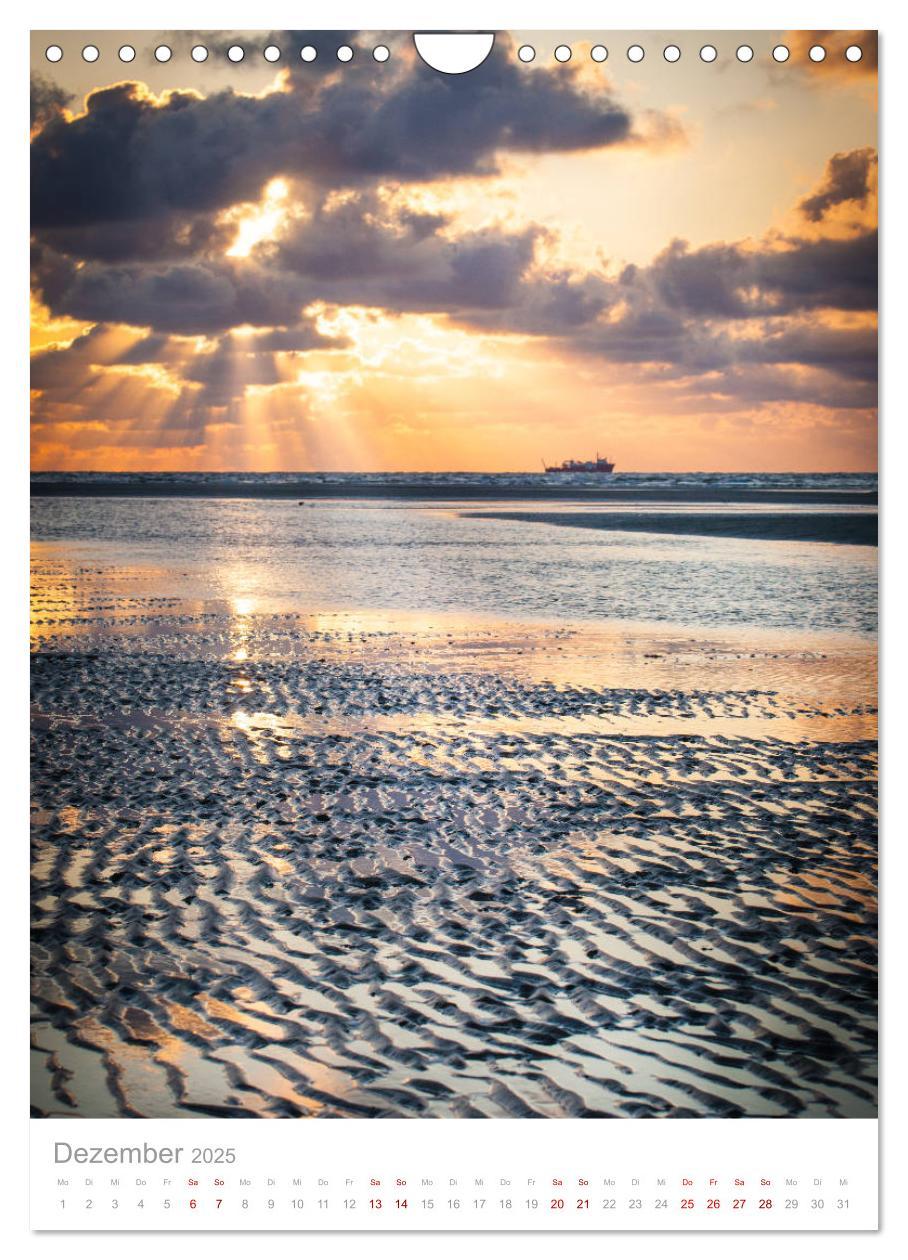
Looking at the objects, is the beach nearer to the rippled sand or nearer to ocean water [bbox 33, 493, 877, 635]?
the rippled sand

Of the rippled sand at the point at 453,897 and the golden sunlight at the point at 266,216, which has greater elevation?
the golden sunlight at the point at 266,216

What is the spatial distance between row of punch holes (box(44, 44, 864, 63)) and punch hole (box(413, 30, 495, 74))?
18 cm

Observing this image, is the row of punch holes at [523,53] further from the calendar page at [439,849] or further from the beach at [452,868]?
the beach at [452,868]

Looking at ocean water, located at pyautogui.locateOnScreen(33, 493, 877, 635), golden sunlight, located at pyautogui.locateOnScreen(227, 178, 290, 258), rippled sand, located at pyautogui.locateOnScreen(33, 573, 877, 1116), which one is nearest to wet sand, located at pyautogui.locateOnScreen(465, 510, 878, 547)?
ocean water, located at pyautogui.locateOnScreen(33, 493, 877, 635)

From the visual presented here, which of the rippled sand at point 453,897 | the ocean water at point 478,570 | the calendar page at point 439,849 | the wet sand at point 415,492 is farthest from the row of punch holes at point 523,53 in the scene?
the wet sand at point 415,492

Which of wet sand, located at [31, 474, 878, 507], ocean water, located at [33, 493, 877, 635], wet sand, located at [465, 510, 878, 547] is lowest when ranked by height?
ocean water, located at [33, 493, 877, 635]

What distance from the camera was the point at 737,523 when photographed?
41000 millimetres

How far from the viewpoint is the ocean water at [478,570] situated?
19.5 meters

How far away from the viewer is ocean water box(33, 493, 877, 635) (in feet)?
64.1

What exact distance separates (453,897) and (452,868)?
0.49 metres

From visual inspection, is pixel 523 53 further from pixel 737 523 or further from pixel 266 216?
pixel 737 523

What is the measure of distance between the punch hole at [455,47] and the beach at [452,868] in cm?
471
